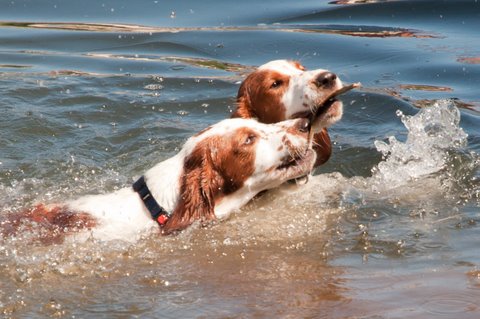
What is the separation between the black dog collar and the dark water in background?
0.51 ft

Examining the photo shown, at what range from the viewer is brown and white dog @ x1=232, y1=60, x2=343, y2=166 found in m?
6.91

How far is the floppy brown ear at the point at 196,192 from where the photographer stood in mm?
6582

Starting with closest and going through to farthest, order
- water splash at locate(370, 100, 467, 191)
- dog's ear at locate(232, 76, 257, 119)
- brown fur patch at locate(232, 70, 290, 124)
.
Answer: brown fur patch at locate(232, 70, 290, 124) < dog's ear at locate(232, 76, 257, 119) < water splash at locate(370, 100, 467, 191)

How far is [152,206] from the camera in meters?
6.72

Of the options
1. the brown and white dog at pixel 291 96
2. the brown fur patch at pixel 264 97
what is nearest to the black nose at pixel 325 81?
the brown and white dog at pixel 291 96

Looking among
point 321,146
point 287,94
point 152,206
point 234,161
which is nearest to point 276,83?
point 287,94

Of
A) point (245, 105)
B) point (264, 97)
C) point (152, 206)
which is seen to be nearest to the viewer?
point (152, 206)

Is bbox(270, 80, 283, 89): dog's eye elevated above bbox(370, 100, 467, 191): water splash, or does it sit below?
above

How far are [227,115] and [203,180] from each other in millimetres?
2967

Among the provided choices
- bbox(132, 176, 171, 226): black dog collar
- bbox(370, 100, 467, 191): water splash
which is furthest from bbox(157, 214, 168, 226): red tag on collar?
bbox(370, 100, 467, 191): water splash

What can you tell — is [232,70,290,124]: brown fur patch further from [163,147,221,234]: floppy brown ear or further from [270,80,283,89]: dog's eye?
[163,147,221,234]: floppy brown ear

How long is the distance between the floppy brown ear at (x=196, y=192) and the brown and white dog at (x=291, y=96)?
0.73 meters

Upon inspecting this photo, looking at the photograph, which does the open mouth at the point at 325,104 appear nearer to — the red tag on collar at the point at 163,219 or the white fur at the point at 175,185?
the white fur at the point at 175,185

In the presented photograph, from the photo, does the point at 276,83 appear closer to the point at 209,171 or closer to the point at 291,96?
the point at 291,96
